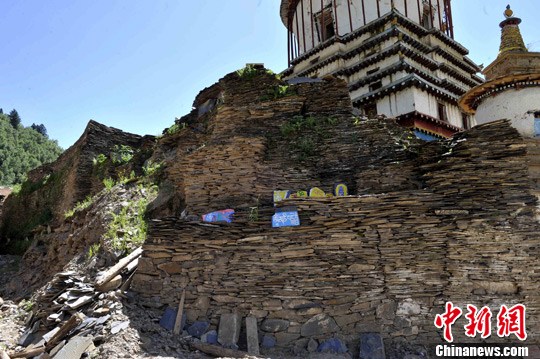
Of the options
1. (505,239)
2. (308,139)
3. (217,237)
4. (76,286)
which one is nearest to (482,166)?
(505,239)

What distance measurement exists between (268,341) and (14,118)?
6857 cm

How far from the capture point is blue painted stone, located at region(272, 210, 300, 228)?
7.07m

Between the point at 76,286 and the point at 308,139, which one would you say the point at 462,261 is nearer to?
the point at 308,139

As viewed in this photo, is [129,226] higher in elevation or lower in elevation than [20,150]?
lower

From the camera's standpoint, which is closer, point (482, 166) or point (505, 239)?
point (505, 239)

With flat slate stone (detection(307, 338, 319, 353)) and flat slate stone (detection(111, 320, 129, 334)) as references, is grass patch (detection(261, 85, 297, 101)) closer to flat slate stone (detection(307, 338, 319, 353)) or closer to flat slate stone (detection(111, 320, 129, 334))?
flat slate stone (detection(307, 338, 319, 353))

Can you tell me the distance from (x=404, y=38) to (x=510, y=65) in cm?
795

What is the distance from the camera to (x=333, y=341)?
21.0ft

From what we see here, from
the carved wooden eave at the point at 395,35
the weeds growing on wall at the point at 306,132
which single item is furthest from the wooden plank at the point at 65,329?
the carved wooden eave at the point at 395,35

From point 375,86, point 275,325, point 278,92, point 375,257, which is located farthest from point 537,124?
point 375,86

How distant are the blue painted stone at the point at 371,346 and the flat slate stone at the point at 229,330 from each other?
1948 millimetres

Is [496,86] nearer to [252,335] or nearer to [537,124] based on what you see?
[537,124]

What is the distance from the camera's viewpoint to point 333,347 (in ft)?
20.9

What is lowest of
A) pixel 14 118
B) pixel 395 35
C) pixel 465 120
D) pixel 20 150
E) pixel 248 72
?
pixel 248 72
